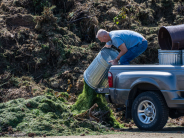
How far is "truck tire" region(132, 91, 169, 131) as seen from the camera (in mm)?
5832

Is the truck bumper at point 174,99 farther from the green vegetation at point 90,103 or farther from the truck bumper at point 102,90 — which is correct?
the green vegetation at point 90,103

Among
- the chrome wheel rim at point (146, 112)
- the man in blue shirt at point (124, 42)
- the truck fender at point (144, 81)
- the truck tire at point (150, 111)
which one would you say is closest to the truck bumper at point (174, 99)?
the truck tire at point (150, 111)

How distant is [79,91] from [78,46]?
2.32m

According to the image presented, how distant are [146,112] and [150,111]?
0.11m

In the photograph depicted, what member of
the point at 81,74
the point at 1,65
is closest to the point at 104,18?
the point at 81,74

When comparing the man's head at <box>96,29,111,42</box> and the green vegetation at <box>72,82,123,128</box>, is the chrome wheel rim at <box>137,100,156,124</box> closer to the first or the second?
the green vegetation at <box>72,82,123,128</box>

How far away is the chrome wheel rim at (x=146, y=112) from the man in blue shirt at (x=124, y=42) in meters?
1.38

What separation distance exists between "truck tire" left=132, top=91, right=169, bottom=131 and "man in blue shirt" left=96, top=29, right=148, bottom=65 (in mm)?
1317

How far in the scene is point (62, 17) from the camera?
1223cm

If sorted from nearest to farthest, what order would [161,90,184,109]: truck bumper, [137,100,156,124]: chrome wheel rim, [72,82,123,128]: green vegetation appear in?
[161,90,184,109]: truck bumper < [137,100,156,124]: chrome wheel rim < [72,82,123,128]: green vegetation

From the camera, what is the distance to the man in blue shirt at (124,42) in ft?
23.3

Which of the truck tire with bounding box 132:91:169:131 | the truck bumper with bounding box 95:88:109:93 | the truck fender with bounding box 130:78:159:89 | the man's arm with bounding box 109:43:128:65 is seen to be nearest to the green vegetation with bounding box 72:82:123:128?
the truck bumper with bounding box 95:88:109:93

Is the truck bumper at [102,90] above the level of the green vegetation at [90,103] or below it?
above

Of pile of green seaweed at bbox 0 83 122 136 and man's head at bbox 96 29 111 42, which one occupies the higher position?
man's head at bbox 96 29 111 42
